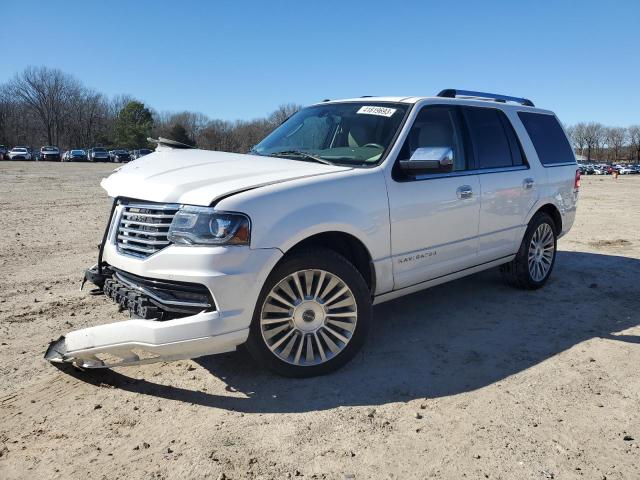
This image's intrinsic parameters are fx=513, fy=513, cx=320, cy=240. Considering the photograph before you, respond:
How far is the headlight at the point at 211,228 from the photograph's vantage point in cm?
309

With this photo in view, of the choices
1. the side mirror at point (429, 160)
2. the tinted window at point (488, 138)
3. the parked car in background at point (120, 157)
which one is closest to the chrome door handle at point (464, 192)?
the tinted window at point (488, 138)

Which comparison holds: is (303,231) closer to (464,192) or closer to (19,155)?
(464,192)

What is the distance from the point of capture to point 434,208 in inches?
166

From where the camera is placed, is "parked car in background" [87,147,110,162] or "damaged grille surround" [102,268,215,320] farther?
"parked car in background" [87,147,110,162]

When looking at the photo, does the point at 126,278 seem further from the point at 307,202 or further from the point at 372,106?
the point at 372,106

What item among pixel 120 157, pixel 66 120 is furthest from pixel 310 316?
pixel 66 120

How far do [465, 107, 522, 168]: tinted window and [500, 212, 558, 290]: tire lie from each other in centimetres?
89

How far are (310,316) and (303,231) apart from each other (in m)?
0.62

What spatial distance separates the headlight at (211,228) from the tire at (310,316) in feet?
1.26

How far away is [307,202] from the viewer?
11.2ft

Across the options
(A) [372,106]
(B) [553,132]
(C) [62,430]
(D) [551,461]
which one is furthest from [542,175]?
(C) [62,430]

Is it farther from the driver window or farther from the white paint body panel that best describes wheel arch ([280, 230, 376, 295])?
the driver window

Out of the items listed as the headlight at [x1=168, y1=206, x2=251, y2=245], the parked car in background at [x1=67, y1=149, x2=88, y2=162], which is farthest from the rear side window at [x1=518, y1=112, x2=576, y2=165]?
the parked car in background at [x1=67, y1=149, x2=88, y2=162]

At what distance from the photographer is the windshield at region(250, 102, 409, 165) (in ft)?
13.6
